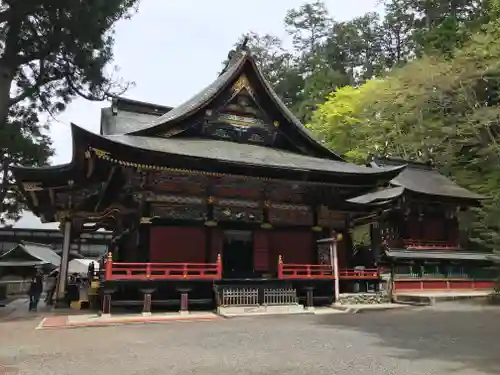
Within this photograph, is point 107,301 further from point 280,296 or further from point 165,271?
point 280,296

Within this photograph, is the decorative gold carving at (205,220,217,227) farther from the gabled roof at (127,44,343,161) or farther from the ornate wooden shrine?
the gabled roof at (127,44,343,161)

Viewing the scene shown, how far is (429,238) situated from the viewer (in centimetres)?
3002

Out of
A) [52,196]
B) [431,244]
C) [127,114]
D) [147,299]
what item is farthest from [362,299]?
[431,244]

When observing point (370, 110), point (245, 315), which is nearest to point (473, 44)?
point (370, 110)

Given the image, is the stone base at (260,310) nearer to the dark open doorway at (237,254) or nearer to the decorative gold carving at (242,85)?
the dark open doorway at (237,254)

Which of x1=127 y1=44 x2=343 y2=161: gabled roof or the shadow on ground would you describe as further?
x1=127 y1=44 x2=343 y2=161: gabled roof

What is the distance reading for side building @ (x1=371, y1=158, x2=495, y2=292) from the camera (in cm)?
2364

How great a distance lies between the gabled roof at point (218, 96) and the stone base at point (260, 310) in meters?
7.11

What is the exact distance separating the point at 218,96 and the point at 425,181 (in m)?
20.0

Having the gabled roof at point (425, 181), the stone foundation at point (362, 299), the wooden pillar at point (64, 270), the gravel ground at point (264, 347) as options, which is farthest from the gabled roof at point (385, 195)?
the wooden pillar at point (64, 270)

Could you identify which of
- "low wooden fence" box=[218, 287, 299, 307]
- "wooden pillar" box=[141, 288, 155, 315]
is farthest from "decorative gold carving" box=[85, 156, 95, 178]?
"low wooden fence" box=[218, 287, 299, 307]

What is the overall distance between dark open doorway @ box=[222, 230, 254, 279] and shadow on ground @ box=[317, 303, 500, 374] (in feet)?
14.0

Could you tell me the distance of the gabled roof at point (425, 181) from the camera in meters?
29.7

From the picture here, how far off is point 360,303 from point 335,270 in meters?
1.67
